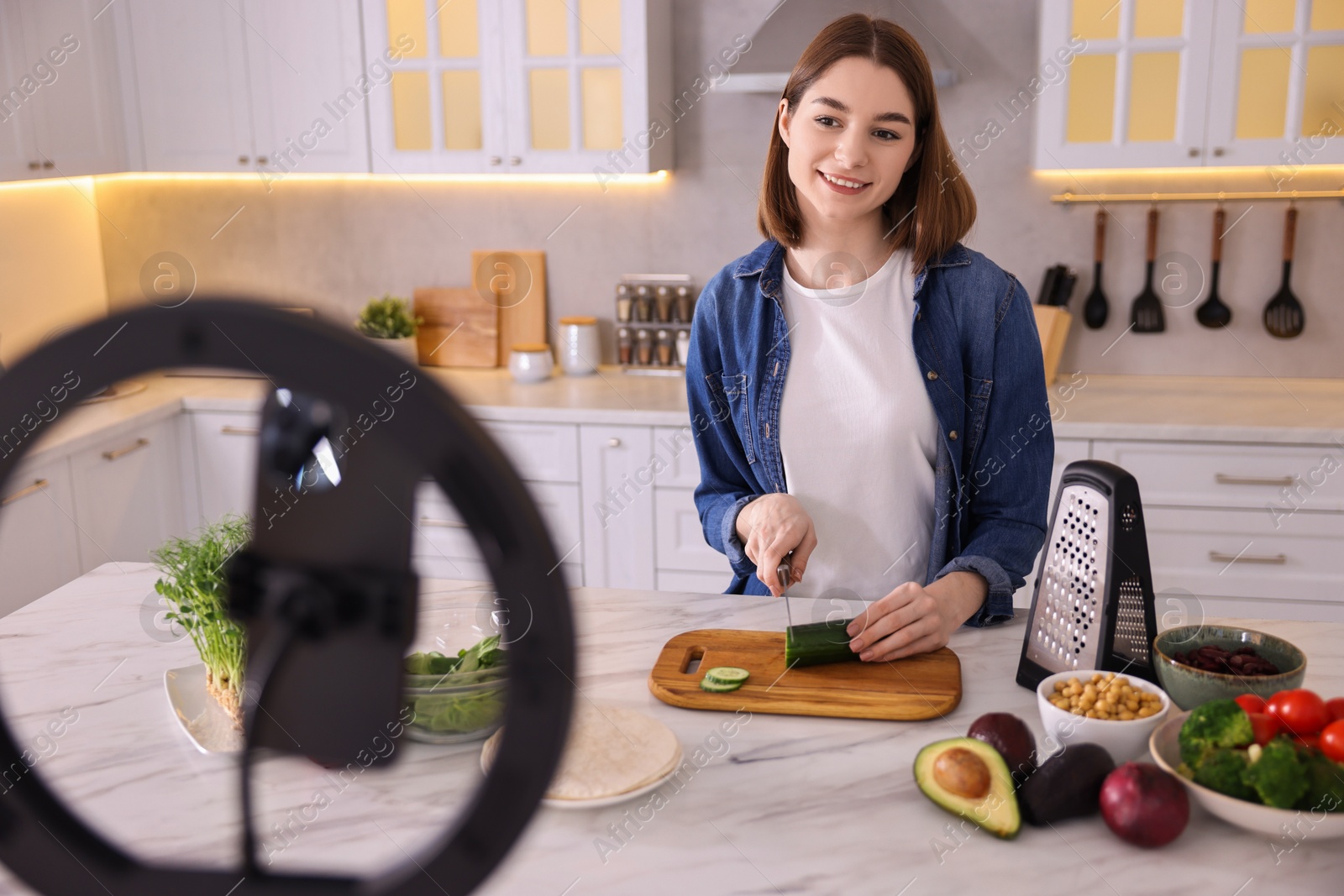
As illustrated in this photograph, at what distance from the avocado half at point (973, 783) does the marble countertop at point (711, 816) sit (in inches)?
0.6

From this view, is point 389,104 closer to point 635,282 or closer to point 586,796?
point 635,282

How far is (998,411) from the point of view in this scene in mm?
1511

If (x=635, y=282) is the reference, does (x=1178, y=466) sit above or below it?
below

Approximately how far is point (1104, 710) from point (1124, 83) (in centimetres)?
220

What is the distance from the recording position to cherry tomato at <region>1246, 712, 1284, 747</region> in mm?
894

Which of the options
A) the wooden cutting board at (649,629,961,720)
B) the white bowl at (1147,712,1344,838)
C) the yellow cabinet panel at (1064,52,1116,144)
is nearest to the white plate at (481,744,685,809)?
the wooden cutting board at (649,629,961,720)

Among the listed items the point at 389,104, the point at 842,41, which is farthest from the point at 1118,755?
the point at 389,104

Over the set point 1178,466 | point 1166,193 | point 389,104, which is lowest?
point 1178,466

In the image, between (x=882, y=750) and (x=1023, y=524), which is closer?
(x=882, y=750)

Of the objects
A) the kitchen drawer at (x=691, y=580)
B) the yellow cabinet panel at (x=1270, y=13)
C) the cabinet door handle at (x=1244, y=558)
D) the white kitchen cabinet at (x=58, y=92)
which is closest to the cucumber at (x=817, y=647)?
the kitchen drawer at (x=691, y=580)

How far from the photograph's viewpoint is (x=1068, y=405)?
9.23 ft

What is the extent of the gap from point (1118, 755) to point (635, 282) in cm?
255

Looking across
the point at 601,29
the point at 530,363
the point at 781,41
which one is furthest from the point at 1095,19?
the point at 530,363

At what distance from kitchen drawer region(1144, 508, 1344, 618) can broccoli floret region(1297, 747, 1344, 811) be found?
→ 1.90 metres
